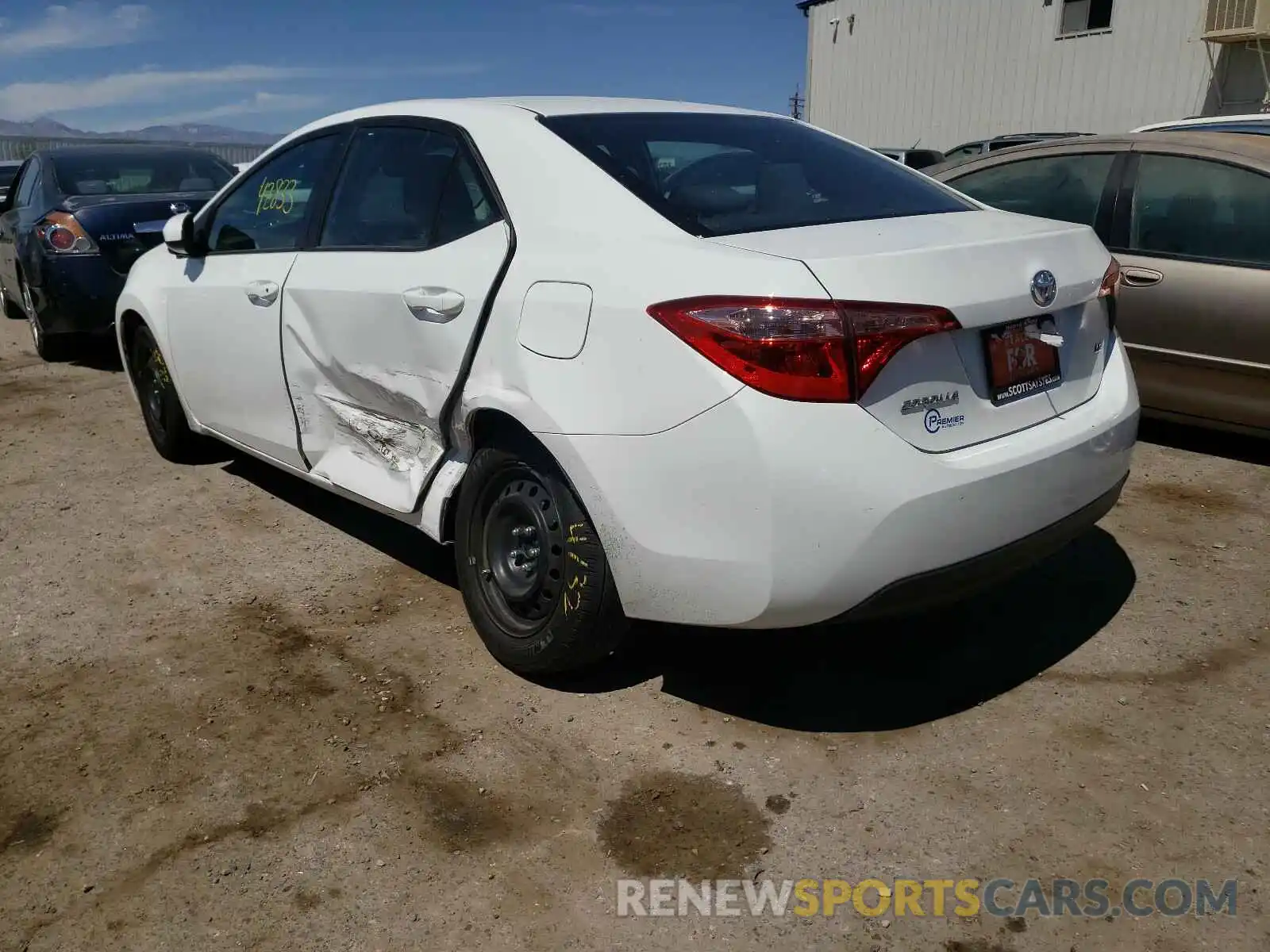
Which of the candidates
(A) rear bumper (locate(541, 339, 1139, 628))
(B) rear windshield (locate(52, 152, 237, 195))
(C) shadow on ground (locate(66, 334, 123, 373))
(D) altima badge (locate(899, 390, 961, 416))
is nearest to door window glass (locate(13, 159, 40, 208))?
(B) rear windshield (locate(52, 152, 237, 195))

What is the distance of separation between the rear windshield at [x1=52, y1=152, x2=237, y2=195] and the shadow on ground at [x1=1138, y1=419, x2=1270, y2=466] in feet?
21.3

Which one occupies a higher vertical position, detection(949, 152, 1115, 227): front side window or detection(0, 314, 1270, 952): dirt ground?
detection(949, 152, 1115, 227): front side window

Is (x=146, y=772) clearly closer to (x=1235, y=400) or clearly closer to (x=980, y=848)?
(x=980, y=848)

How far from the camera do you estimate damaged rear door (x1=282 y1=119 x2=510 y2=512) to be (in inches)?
122

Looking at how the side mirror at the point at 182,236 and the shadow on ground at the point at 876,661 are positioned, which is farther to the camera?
the side mirror at the point at 182,236

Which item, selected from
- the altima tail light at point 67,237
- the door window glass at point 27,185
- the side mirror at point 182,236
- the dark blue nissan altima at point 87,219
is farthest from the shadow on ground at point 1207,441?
the door window glass at point 27,185

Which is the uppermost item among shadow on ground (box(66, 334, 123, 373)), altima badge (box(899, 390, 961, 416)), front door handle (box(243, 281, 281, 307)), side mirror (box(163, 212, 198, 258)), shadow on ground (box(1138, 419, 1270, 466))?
side mirror (box(163, 212, 198, 258))

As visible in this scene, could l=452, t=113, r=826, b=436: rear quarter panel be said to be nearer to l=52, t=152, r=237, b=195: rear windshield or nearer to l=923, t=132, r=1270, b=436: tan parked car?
l=923, t=132, r=1270, b=436: tan parked car

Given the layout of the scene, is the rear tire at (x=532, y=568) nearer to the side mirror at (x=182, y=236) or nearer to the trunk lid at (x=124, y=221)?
the side mirror at (x=182, y=236)

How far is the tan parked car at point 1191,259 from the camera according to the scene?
454cm

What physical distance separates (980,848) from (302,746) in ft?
5.62

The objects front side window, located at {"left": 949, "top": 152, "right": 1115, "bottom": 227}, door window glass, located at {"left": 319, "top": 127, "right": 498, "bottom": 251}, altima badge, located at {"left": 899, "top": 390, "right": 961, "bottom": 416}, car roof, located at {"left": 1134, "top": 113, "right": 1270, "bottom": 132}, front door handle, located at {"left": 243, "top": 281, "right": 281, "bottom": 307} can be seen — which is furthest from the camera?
car roof, located at {"left": 1134, "top": 113, "right": 1270, "bottom": 132}

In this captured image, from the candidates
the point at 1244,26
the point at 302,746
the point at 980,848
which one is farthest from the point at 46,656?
the point at 1244,26

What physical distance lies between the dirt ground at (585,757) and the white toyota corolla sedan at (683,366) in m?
0.39
